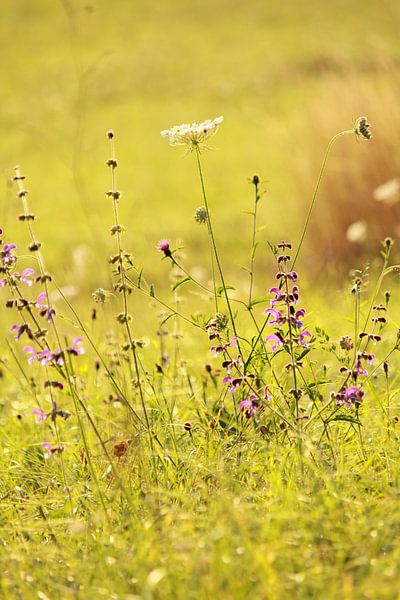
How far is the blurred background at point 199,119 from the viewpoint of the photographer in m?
6.25

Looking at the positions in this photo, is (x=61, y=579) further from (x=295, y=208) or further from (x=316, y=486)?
(x=295, y=208)

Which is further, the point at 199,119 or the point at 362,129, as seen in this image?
the point at 199,119

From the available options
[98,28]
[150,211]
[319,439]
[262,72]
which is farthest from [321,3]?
[319,439]

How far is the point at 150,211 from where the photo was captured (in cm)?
1178

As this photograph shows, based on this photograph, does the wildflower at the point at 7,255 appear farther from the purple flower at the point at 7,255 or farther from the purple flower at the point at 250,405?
the purple flower at the point at 250,405

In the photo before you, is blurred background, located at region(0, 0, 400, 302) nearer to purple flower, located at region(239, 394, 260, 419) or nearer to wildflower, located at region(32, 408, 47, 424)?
purple flower, located at region(239, 394, 260, 419)

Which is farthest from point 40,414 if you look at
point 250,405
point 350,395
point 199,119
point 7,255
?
point 199,119

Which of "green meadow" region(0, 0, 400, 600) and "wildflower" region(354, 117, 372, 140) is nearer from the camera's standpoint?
"green meadow" region(0, 0, 400, 600)

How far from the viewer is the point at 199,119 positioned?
16484 mm

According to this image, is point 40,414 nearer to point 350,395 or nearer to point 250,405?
point 250,405

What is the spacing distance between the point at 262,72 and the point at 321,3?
1025 centimetres

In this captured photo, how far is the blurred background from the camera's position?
6.25m

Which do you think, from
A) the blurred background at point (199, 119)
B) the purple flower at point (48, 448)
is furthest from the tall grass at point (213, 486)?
the blurred background at point (199, 119)

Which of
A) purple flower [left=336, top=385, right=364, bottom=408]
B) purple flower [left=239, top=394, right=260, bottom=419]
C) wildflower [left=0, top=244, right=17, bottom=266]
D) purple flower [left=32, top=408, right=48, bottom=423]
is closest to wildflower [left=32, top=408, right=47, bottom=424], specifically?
purple flower [left=32, top=408, right=48, bottom=423]
